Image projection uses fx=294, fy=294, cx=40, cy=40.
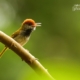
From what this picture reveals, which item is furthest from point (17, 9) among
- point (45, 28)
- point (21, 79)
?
point (21, 79)

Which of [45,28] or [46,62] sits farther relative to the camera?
[45,28]

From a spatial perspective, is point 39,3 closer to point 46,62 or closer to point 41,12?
point 41,12

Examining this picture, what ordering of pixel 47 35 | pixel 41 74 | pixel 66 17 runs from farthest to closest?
→ 1. pixel 66 17
2. pixel 47 35
3. pixel 41 74

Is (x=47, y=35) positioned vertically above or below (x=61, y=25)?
below

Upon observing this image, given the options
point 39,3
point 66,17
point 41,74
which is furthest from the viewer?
point 39,3

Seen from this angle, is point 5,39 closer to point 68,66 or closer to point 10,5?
point 68,66

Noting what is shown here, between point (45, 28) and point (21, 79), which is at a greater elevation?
point (45, 28)

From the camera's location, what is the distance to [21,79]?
379 millimetres

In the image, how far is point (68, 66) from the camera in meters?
0.32

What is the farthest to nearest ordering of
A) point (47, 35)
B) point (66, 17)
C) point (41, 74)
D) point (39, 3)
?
point (39, 3), point (66, 17), point (47, 35), point (41, 74)

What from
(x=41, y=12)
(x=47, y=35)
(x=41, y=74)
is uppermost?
→ (x=41, y=12)

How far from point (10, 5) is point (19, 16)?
0.63 feet

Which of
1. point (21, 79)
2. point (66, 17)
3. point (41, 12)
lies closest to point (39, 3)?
point (41, 12)

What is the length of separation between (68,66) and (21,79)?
3.2 inches
